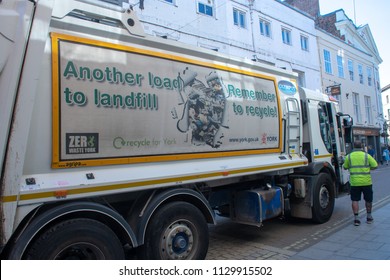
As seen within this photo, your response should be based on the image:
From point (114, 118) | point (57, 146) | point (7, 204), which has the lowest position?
point (7, 204)

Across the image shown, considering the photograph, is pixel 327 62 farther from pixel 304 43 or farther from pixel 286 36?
pixel 286 36

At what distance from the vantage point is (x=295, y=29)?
74.9 feet

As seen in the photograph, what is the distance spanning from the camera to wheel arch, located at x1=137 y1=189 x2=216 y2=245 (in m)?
3.81

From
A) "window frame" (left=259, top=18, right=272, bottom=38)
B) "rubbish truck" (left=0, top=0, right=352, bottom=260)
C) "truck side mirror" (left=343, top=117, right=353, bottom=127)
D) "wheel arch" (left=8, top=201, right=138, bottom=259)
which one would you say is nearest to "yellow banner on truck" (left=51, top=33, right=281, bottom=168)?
"rubbish truck" (left=0, top=0, right=352, bottom=260)

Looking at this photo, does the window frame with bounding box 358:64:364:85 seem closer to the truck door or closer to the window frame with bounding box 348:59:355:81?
the window frame with bounding box 348:59:355:81

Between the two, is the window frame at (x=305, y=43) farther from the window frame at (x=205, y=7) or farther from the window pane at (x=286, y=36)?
the window frame at (x=205, y=7)

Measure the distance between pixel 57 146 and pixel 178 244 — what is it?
189 cm

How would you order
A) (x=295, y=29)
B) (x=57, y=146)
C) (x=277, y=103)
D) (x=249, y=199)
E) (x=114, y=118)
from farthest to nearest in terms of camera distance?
(x=295, y=29), (x=277, y=103), (x=249, y=199), (x=114, y=118), (x=57, y=146)

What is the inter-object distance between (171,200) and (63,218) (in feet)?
4.51

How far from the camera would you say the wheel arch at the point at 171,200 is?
3.81 metres

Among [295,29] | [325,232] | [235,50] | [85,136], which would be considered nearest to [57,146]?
[85,136]

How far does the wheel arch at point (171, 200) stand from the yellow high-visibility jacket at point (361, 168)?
3764 millimetres

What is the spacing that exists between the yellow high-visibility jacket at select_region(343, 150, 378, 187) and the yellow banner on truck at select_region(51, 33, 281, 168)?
2573mm
